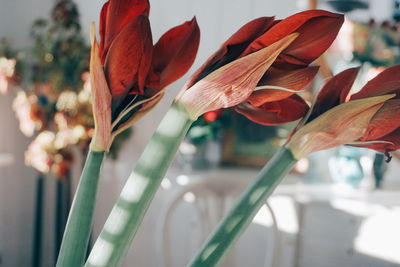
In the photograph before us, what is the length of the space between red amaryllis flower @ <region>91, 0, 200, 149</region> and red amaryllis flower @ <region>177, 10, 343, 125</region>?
0.03m

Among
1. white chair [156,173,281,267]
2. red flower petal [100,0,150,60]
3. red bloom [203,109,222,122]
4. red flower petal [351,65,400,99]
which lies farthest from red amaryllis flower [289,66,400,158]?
red bloom [203,109,222,122]

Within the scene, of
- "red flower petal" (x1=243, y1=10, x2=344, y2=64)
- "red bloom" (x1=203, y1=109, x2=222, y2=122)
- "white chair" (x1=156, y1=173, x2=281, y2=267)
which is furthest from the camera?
"red bloom" (x1=203, y1=109, x2=222, y2=122)

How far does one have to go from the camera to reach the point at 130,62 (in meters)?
0.24

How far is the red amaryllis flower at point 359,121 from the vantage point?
252mm

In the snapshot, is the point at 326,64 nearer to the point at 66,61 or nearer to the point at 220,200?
the point at 220,200

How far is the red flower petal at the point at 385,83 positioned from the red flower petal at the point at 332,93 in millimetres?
15

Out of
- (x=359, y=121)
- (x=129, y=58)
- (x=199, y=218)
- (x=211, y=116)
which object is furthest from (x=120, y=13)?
(x=211, y=116)

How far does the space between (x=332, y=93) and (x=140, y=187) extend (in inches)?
4.4

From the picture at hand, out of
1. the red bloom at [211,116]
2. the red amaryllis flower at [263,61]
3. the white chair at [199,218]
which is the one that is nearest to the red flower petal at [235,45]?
the red amaryllis flower at [263,61]

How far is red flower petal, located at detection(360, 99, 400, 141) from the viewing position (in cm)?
26

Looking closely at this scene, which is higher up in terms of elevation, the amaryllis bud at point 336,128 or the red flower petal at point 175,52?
the red flower petal at point 175,52

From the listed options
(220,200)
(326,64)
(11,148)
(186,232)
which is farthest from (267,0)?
(11,148)

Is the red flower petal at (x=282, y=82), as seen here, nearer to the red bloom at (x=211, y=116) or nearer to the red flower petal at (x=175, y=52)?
the red flower petal at (x=175, y=52)

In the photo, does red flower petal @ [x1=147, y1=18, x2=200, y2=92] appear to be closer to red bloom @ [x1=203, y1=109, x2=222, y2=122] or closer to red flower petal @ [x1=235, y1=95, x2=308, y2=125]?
red flower petal @ [x1=235, y1=95, x2=308, y2=125]
